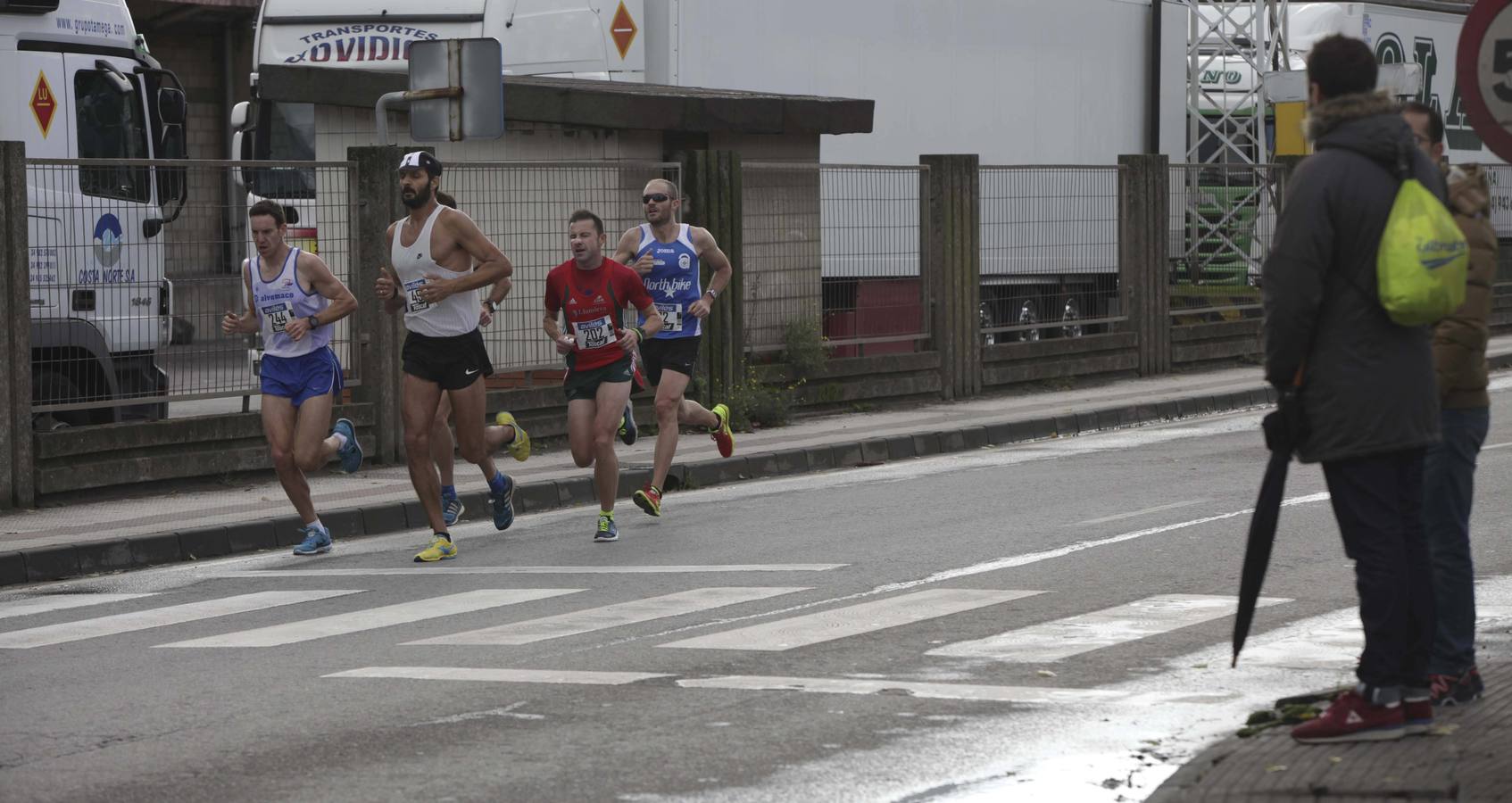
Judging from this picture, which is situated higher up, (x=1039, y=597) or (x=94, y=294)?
(x=94, y=294)

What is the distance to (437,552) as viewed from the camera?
1095cm

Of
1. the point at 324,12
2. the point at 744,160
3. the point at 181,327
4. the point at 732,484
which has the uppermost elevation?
the point at 324,12

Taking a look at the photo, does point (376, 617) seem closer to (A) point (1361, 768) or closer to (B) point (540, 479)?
(A) point (1361, 768)

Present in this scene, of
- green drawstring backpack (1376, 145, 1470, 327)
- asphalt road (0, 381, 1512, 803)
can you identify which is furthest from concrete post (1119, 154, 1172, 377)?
green drawstring backpack (1376, 145, 1470, 327)

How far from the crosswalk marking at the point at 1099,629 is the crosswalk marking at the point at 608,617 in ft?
4.71

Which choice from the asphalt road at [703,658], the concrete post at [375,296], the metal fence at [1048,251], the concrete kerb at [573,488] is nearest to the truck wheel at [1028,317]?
the metal fence at [1048,251]

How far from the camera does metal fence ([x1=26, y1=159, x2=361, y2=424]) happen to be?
13.2 metres

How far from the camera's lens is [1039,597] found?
891cm

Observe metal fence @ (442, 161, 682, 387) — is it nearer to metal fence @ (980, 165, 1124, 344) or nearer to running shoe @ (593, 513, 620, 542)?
running shoe @ (593, 513, 620, 542)

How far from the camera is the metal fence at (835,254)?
17656mm

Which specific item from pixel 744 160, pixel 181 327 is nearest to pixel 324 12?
pixel 744 160

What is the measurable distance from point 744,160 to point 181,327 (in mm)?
5533

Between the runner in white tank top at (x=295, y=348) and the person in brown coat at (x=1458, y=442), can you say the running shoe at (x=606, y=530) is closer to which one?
the runner in white tank top at (x=295, y=348)

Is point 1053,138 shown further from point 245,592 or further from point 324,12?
Answer: point 245,592
